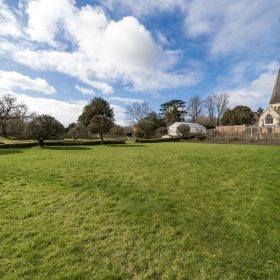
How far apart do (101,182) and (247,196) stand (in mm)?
4335

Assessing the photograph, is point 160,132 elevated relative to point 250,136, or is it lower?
elevated

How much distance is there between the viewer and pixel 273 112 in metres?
41.1

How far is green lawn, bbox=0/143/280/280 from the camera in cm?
281

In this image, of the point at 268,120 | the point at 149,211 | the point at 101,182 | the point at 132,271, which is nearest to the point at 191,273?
the point at 132,271

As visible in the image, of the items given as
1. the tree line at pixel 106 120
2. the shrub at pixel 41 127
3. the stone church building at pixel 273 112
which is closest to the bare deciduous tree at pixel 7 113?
the tree line at pixel 106 120

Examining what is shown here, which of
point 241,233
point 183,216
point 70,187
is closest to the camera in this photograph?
point 241,233

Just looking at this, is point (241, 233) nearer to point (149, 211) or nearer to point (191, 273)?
point (191, 273)

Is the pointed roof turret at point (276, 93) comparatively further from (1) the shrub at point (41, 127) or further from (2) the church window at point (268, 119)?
(1) the shrub at point (41, 127)

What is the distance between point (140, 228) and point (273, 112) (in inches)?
1860

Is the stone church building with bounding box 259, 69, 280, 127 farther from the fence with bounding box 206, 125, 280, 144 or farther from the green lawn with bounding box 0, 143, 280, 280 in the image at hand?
the green lawn with bounding box 0, 143, 280, 280

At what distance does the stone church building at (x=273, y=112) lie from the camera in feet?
133

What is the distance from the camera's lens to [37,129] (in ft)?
63.1

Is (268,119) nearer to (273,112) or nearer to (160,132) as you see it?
(273,112)

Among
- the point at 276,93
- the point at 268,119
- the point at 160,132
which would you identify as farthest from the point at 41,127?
the point at 276,93
